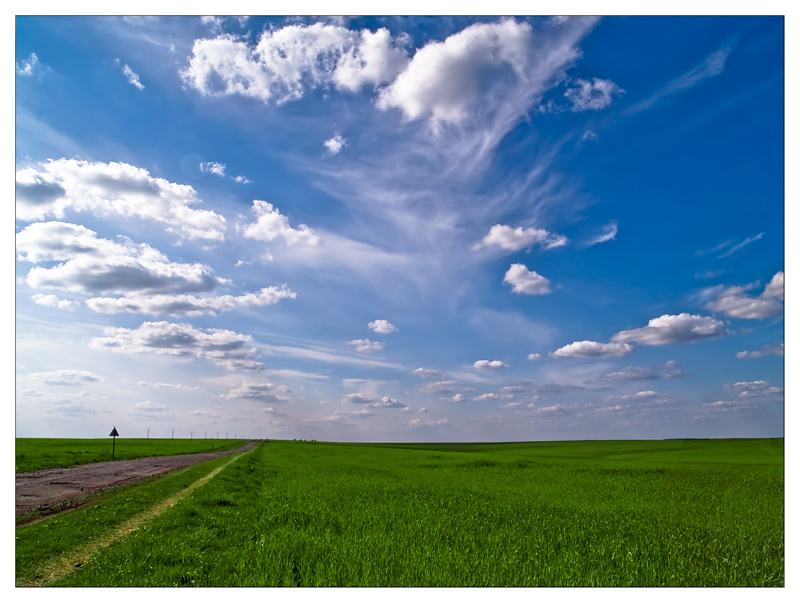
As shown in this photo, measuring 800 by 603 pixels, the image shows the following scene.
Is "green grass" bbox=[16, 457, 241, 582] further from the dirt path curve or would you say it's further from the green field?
the dirt path curve

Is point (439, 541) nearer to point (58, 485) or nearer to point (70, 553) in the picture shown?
point (70, 553)

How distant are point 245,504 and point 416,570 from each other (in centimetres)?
1122

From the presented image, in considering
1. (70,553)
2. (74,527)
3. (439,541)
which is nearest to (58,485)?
(74,527)

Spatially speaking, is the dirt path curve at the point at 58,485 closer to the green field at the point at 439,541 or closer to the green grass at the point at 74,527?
the green grass at the point at 74,527

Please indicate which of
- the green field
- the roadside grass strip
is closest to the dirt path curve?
the green field

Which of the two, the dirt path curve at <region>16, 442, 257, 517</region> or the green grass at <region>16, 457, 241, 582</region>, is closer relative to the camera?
the green grass at <region>16, 457, 241, 582</region>

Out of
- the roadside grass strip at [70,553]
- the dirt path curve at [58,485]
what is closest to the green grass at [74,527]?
the roadside grass strip at [70,553]

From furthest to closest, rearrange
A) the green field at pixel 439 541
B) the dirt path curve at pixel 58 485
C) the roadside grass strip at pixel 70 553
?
the dirt path curve at pixel 58 485
the roadside grass strip at pixel 70 553
the green field at pixel 439 541

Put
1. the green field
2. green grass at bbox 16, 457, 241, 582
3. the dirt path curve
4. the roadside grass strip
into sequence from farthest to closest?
the dirt path curve
green grass at bbox 16, 457, 241, 582
the roadside grass strip
the green field

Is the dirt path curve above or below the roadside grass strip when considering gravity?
below

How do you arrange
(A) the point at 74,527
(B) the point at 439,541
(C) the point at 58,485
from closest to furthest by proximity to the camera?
(B) the point at 439,541
(A) the point at 74,527
(C) the point at 58,485

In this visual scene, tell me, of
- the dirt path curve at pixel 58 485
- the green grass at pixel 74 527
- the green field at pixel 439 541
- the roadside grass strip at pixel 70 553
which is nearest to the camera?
the green field at pixel 439 541
